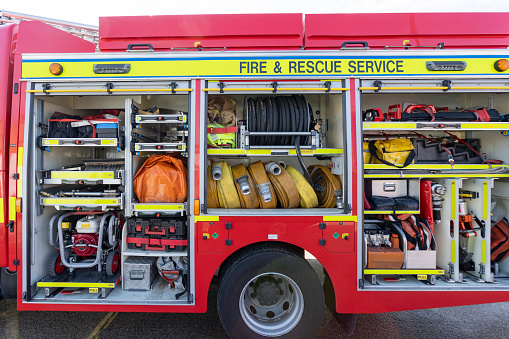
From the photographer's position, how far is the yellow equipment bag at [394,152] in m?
2.91

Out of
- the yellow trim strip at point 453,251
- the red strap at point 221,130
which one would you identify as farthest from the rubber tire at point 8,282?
the yellow trim strip at point 453,251

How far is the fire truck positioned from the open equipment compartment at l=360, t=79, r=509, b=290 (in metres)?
0.02

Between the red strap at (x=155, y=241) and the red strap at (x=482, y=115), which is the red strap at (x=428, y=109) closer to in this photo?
the red strap at (x=482, y=115)

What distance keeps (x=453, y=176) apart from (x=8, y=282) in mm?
5141

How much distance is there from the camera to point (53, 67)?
269 centimetres

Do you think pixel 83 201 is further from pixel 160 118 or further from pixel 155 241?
pixel 160 118

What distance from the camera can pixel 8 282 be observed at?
113 inches

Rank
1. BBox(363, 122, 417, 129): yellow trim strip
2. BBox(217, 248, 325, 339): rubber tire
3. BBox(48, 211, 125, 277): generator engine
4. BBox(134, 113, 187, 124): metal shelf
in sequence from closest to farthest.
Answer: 1. BBox(217, 248, 325, 339): rubber tire
2. BBox(363, 122, 417, 129): yellow trim strip
3. BBox(134, 113, 187, 124): metal shelf
4. BBox(48, 211, 125, 277): generator engine

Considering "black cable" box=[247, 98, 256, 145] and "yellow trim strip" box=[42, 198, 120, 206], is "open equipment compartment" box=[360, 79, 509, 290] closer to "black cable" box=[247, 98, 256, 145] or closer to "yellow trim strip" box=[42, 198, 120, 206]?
"black cable" box=[247, 98, 256, 145]

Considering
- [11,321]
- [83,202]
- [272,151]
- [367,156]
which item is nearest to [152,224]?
[83,202]

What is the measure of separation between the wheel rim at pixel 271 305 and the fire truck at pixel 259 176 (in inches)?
0.7

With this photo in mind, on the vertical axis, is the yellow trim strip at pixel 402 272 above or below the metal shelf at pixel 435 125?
below

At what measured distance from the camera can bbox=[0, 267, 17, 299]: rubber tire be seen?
285cm

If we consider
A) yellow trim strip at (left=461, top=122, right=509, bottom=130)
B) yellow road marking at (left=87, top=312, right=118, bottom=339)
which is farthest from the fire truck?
yellow road marking at (left=87, top=312, right=118, bottom=339)
